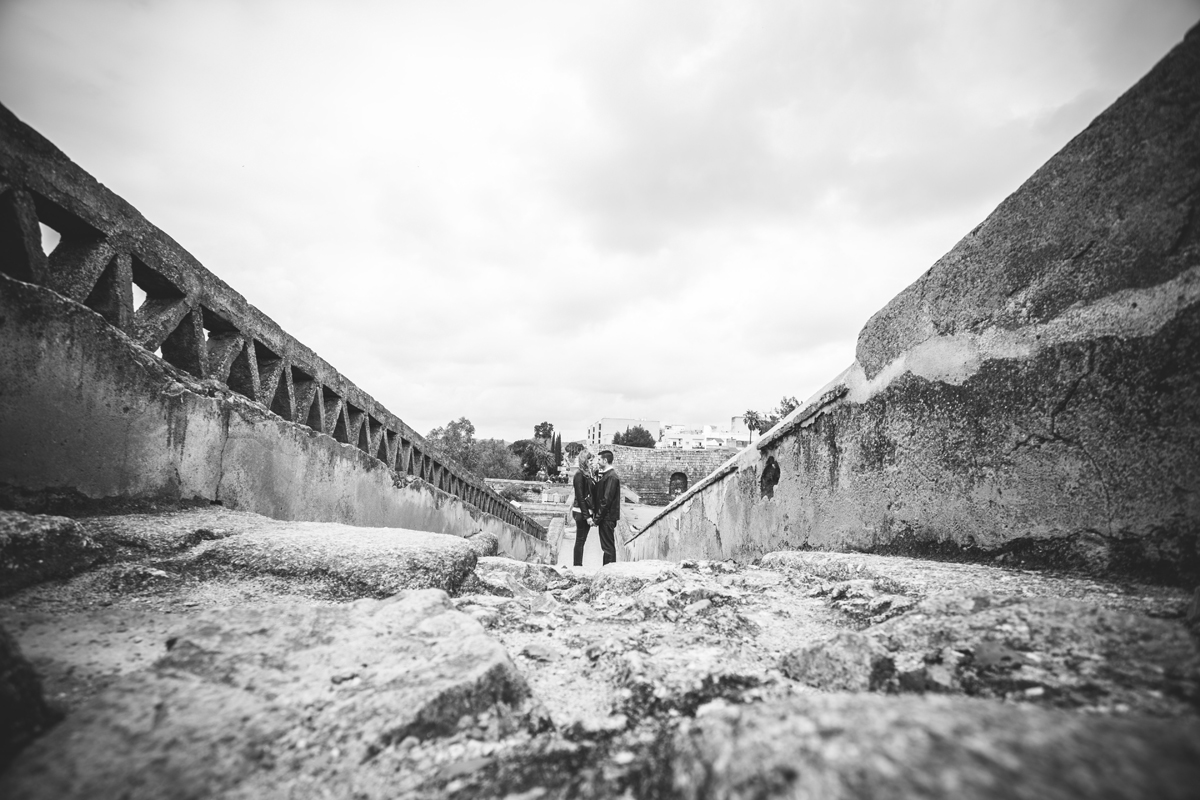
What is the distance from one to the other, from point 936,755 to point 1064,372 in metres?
1.62

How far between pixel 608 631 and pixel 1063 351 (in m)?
1.67

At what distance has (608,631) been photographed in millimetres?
1529

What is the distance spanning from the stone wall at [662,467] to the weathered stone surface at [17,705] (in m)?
27.4

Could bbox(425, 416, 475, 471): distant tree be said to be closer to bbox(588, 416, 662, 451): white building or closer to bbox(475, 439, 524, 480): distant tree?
bbox(475, 439, 524, 480): distant tree

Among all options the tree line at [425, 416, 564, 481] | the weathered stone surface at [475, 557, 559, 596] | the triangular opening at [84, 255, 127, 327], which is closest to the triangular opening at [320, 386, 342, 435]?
the triangular opening at [84, 255, 127, 327]

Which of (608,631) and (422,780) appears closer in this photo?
(422,780)

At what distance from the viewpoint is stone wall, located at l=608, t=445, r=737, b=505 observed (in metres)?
28.1

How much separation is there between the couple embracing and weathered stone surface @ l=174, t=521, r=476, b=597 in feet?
12.5

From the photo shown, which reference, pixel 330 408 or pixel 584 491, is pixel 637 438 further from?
pixel 330 408

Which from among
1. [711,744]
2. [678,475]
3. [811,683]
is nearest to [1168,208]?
[811,683]

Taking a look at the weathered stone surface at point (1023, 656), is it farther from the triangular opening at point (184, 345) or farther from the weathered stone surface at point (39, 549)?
the triangular opening at point (184, 345)

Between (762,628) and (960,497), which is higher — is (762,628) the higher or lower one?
the lower one

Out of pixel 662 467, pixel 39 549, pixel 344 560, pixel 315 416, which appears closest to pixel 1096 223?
pixel 344 560

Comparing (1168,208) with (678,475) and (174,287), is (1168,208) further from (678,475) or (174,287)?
(678,475)
